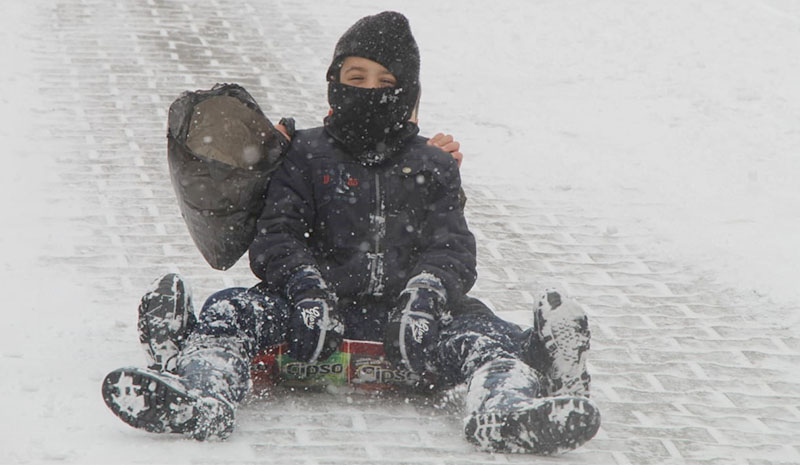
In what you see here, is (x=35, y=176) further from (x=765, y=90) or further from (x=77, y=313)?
(x=765, y=90)

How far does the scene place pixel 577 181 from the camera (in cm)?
747

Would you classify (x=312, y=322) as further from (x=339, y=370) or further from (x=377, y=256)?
(x=377, y=256)

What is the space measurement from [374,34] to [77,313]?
1.63 metres

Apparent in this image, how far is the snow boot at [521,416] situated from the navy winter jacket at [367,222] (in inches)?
20.0

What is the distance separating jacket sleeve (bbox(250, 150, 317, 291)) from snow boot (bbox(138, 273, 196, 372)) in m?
0.29

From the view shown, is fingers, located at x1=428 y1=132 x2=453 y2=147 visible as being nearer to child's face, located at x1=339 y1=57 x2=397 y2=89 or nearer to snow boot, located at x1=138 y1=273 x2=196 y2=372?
child's face, located at x1=339 y1=57 x2=397 y2=89

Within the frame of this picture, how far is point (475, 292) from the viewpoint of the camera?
5.52 meters

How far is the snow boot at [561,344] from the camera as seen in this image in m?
3.79

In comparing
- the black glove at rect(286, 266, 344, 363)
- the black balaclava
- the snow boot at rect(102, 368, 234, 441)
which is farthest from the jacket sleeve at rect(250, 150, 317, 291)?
the snow boot at rect(102, 368, 234, 441)

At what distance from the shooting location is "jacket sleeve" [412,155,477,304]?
13.4 feet

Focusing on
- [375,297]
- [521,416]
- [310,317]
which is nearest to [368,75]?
[375,297]

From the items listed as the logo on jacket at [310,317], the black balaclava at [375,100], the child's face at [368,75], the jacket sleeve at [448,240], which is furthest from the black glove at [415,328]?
the child's face at [368,75]

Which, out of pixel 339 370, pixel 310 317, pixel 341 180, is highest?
pixel 341 180

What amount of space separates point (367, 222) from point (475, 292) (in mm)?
1477
